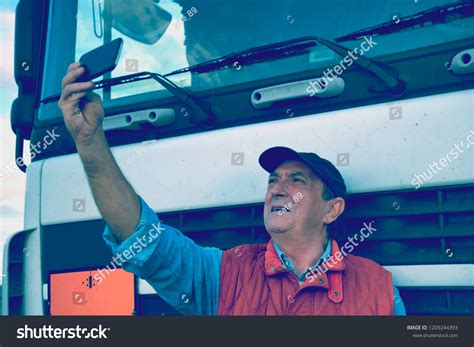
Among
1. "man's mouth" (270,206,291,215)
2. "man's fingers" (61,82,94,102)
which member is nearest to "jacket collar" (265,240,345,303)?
"man's mouth" (270,206,291,215)

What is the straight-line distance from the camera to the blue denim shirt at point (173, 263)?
2.21 metres

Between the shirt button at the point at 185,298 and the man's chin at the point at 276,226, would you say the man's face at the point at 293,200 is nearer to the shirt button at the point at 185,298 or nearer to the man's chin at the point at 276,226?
the man's chin at the point at 276,226

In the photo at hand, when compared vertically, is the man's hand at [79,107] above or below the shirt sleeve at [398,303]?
above

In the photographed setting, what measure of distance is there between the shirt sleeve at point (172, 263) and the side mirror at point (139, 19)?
0.72m

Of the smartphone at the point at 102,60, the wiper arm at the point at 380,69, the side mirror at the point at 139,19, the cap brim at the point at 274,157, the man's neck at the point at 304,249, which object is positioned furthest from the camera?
the side mirror at the point at 139,19

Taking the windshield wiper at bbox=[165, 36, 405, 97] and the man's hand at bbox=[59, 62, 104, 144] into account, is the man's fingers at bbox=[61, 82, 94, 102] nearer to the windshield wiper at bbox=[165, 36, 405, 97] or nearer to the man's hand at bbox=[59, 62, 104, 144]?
the man's hand at bbox=[59, 62, 104, 144]

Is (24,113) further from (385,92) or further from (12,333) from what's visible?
(385,92)

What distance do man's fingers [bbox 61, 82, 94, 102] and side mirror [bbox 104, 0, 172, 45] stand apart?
1.93 feet

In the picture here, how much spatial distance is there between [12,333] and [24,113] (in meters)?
1.01

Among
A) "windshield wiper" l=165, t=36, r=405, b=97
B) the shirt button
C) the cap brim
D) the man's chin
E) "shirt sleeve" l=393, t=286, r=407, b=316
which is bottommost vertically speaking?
"shirt sleeve" l=393, t=286, r=407, b=316

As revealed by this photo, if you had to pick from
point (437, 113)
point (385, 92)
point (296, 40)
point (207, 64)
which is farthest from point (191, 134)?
point (437, 113)

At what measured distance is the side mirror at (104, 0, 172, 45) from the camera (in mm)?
2635

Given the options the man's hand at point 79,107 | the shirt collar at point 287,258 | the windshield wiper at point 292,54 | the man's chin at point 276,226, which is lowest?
the shirt collar at point 287,258

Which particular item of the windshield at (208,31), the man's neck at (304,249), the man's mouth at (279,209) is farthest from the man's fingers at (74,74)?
the man's neck at (304,249)
